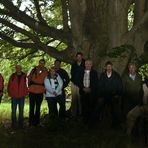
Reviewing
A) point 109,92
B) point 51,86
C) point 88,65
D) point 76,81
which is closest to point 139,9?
point 88,65

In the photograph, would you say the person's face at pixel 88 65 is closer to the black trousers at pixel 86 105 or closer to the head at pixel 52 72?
the black trousers at pixel 86 105

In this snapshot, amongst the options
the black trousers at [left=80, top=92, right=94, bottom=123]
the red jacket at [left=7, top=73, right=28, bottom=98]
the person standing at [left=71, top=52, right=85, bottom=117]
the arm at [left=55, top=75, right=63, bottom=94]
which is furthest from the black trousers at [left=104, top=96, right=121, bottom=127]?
the red jacket at [left=7, top=73, right=28, bottom=98]

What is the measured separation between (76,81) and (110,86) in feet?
3.34

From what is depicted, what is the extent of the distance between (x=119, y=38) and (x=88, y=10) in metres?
1.27

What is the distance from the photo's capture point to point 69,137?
9.48m

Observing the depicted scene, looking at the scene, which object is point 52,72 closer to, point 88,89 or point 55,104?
point 55,104

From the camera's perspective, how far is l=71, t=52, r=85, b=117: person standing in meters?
10.9

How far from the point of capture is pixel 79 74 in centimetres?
1082

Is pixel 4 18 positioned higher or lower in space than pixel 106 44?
higher

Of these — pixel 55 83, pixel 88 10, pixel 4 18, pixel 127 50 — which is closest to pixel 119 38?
pixel 127 50

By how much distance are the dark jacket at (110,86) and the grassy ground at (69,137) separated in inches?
33.8

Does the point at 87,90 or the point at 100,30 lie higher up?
the point at 100,30

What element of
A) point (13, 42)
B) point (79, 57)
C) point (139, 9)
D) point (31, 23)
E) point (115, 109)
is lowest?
point (115, 109)

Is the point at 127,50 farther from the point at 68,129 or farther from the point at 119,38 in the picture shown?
Answer: the point at 68,129
